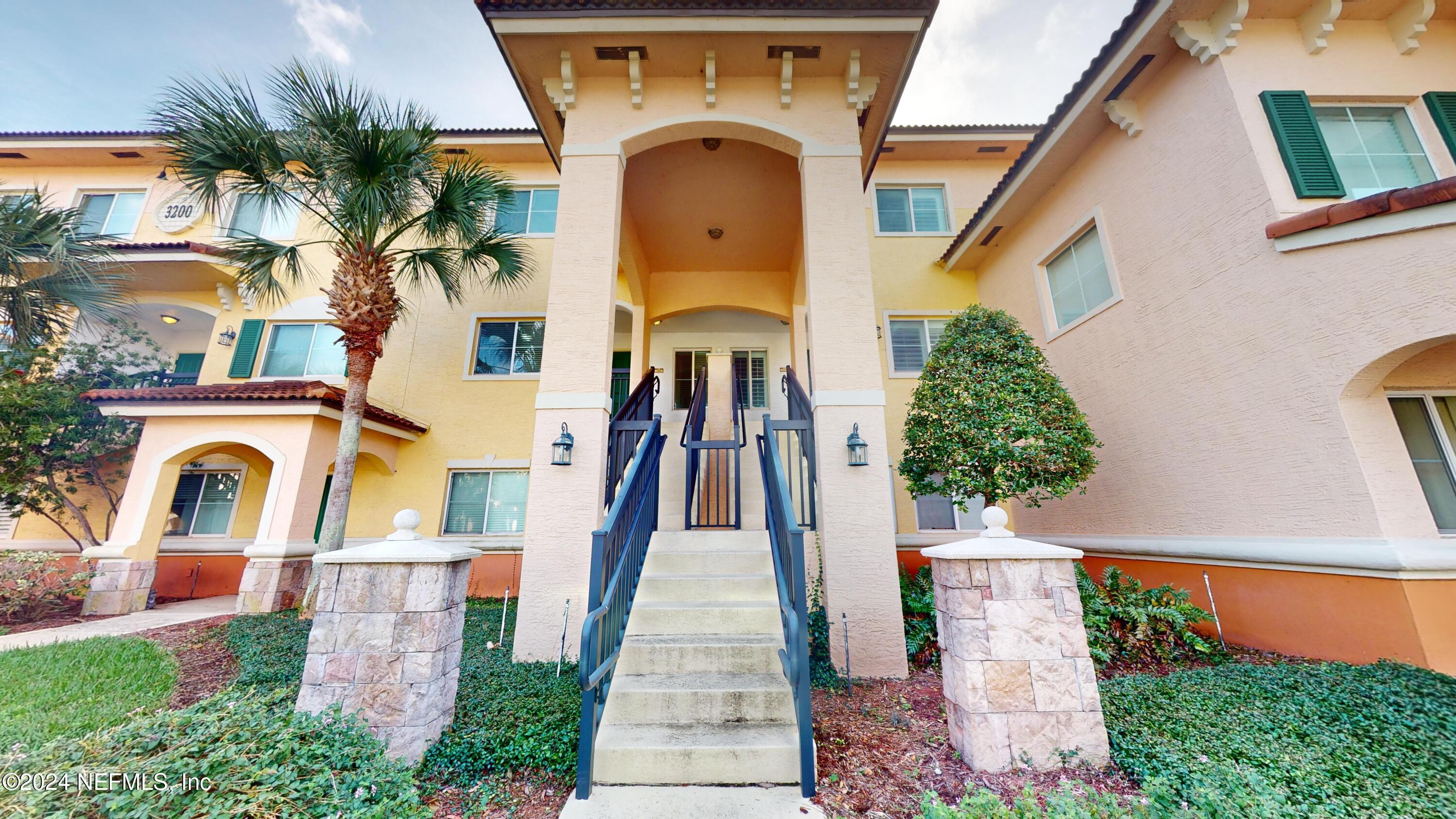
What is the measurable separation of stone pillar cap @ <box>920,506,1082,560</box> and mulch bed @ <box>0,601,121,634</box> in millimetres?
10928

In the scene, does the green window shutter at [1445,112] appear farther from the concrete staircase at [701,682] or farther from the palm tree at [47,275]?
the palm tree at [47,275]

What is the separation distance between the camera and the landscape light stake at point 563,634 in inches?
177

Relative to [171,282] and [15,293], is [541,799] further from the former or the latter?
[171,282]

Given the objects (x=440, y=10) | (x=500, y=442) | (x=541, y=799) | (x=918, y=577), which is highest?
(x=440, y=10)

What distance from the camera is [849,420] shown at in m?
5.21

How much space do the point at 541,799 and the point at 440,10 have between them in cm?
1369

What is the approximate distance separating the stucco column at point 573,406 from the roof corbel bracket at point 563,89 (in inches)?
30.3

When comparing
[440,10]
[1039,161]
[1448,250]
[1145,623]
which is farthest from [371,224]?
[1448,250]

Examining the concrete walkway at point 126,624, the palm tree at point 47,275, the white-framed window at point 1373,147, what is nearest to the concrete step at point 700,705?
the concrete walkway at point 126,624

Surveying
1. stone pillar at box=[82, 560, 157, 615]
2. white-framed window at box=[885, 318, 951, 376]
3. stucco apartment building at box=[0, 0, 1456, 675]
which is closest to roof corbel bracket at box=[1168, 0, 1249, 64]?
stucco apartment building at box=[0, 0, 1456, 675]

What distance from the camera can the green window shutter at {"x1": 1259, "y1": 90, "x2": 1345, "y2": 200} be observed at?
4719 millimetres

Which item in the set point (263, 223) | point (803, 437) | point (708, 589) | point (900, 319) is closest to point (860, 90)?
point (803, 437)

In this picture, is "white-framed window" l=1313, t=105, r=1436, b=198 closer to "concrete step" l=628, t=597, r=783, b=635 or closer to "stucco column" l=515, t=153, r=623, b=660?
"concrete step" l=628, t=597, r=783, b=635

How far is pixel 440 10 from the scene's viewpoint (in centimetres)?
1016
